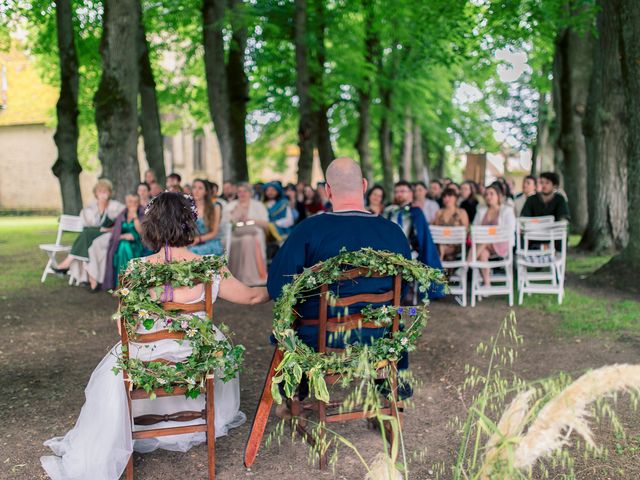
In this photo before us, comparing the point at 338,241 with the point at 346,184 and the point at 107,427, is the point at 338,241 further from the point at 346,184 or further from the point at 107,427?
the point at 107,427

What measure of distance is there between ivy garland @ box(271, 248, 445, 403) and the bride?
536 mm

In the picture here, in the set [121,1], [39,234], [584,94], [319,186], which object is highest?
[121,1]

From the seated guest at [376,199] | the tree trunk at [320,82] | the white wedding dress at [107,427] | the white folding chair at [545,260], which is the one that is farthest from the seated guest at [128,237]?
the tree trunk at [320,82]

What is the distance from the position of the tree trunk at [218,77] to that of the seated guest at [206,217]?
575cm

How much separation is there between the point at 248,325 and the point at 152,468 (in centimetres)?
433

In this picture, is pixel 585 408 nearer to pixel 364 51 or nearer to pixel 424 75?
pixel 364 51

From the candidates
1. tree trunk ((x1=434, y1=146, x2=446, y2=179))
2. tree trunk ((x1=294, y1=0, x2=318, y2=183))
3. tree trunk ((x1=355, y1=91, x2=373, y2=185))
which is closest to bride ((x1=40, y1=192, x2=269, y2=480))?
tree trunk ((x1=294, y1=0, x2=318, y2=183))

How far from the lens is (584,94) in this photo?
667 inches

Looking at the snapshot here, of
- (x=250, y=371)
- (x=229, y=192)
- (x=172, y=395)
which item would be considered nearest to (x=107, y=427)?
(x=172, y=395)

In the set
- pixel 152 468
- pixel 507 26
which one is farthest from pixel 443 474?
pixel 507 26

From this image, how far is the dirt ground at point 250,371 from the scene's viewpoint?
4.26m

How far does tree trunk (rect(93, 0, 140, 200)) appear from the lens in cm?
1140

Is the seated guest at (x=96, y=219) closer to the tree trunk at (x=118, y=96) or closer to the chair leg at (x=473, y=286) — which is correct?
the tree trunk at (x=118, y=96)

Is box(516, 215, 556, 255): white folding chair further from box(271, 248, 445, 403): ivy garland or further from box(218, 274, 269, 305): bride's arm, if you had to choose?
box(218, 274, 269, 305): bride's arm
